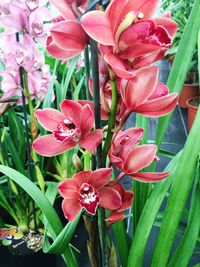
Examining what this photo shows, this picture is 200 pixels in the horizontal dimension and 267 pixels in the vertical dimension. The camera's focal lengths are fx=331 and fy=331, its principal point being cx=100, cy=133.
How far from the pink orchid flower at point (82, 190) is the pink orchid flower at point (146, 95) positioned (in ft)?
0.28

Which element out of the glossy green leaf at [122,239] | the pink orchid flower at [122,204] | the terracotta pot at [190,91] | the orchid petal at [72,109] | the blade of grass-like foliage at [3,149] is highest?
the orchid petal at [72,109]

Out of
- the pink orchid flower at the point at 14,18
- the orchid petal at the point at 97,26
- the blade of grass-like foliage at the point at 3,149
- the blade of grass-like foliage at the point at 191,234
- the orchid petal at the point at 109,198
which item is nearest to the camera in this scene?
the orchid petal at the point at 97,26

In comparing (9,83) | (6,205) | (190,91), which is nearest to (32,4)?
(9,83)

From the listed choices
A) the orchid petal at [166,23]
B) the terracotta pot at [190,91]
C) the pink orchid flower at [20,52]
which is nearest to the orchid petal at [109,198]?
the orchid petal at [166,23]

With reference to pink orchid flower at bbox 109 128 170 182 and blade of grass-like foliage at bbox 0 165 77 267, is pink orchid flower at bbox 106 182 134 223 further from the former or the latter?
blade of grass-like foliage at bbox 0 165 77 267

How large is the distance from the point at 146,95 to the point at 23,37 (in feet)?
1.63

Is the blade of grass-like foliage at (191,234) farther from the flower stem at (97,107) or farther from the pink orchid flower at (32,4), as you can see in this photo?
the pink orchid flower at (32,4)

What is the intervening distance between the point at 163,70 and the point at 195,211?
3252mm

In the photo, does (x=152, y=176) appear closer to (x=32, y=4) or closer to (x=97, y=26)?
(x=97, y=26)

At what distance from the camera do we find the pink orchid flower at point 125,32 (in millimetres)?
330

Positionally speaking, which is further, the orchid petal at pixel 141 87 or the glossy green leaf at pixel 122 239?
the glossy green leaf at pixel 122 239

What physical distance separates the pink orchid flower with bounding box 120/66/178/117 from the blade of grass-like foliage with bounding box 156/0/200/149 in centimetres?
18

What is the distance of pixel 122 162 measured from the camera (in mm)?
414

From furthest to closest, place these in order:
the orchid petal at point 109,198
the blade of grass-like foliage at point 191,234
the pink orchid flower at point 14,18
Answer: the pink orchid flower at point 14,18, the blade of grass-like foliage at point 191,234, the orchid petal at point 109,198
